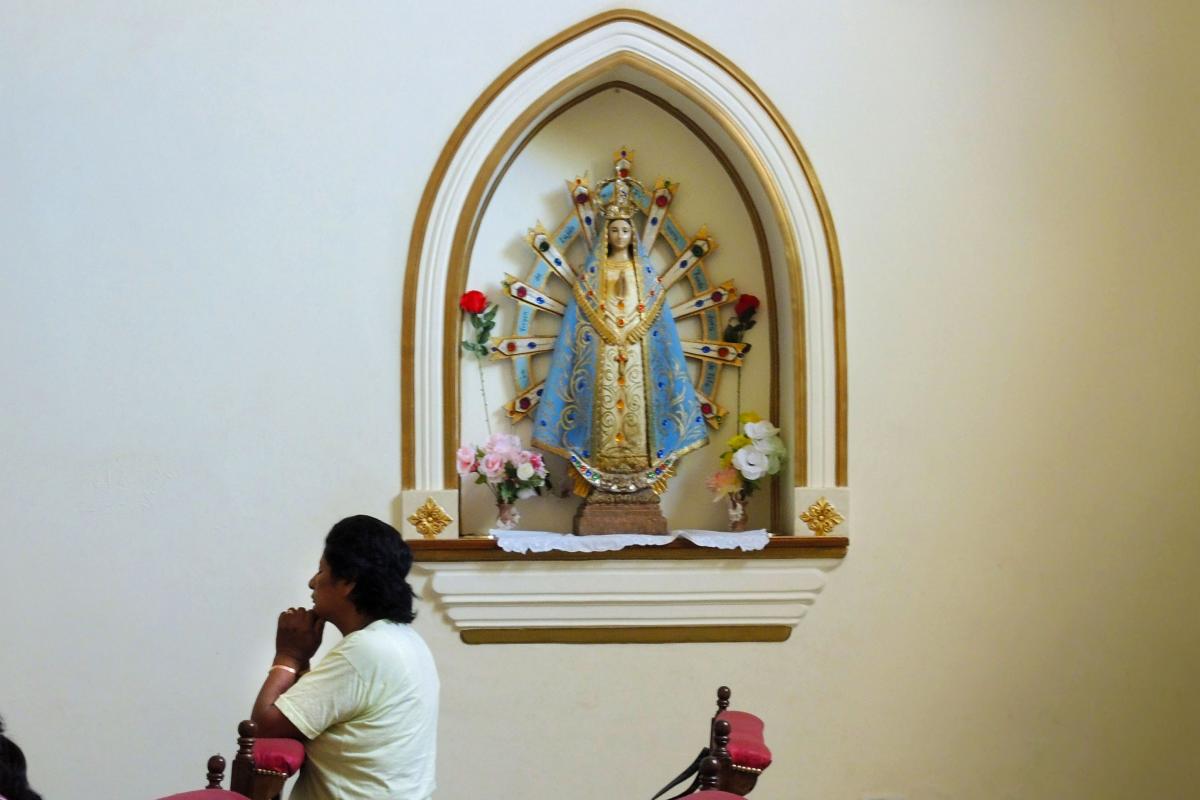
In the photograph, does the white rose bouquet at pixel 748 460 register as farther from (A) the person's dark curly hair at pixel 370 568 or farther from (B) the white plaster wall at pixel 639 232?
(A) the person's dark curly hair at pixel 370 568

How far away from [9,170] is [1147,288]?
407cm

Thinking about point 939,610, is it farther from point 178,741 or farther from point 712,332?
point 178,741

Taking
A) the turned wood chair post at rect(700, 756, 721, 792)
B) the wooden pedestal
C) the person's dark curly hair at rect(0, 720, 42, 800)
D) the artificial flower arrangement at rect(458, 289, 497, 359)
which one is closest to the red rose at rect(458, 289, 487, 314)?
the artificial flower arrangement at rect(458, 289, 497, 359)

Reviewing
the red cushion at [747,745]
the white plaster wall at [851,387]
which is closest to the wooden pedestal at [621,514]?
the white plaster wall at [851,387]

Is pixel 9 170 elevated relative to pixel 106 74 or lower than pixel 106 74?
lower

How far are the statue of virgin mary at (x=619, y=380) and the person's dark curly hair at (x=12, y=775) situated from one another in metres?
2.86

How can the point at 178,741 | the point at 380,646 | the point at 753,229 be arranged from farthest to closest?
the point at 753,229, the point at 178,741, the point at 380,646

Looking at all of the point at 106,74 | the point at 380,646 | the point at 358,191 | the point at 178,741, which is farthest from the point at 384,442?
the point at 380,646

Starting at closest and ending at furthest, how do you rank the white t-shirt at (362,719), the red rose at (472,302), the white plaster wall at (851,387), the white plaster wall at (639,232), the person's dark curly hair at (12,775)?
the person's dark curly hair at (12,775)
the white t-shirt at (362,719)
the white plaster wall at (851,387)
the red rose at (472,302)
the white plaster wall at (639,232)

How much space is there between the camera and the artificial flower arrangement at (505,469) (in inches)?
195

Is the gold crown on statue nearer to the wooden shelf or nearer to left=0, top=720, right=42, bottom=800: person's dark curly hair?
the wooden shelf

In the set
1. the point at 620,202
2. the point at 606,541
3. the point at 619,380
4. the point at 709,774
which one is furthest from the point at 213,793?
the point at 620,202

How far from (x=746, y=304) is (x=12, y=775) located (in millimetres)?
3513

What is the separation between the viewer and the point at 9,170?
488cm
